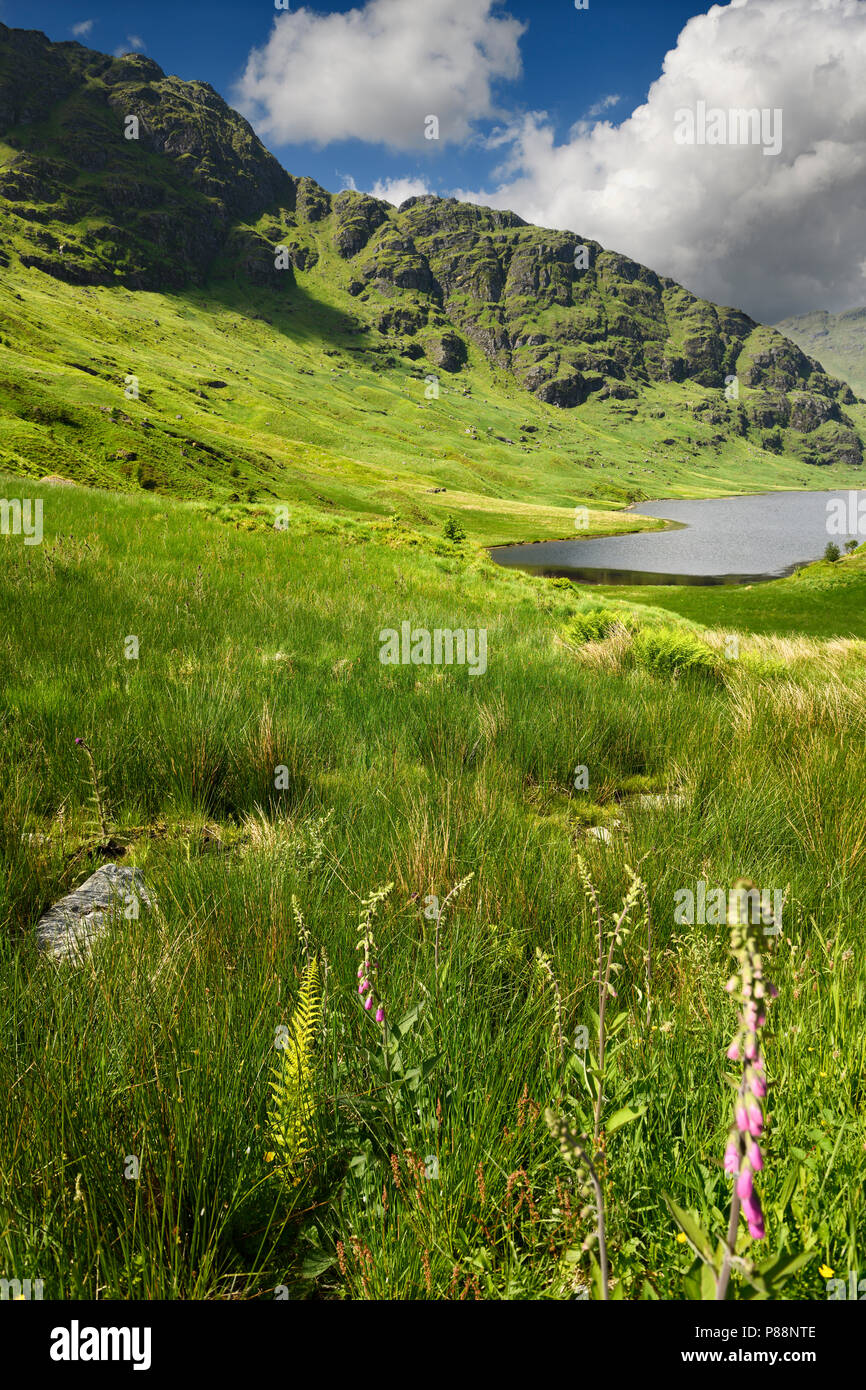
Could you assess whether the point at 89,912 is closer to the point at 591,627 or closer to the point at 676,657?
the point at 676,657

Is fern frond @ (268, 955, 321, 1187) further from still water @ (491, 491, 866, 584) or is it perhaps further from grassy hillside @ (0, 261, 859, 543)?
still water @ (491, 491, 866, 584)

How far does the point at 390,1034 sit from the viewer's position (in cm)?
202

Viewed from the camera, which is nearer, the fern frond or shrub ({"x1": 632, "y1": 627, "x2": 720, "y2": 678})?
the fern frond

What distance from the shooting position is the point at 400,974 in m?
2.41

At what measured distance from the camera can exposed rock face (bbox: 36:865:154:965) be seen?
263 cm

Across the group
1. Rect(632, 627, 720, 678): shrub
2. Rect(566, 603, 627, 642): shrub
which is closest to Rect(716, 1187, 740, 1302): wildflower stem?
Rect(632, 627, 720, 678): shrub

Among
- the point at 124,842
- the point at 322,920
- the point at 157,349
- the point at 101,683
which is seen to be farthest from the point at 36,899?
the point at 157,349

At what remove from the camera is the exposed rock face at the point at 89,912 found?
263 cm

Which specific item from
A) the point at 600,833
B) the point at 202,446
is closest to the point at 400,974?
the point at 600,833

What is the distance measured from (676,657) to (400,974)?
7.52m

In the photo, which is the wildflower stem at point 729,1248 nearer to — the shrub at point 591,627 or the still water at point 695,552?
the shrub at point 591,627

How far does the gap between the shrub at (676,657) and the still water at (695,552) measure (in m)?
59.9

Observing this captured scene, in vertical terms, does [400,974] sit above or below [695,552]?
below

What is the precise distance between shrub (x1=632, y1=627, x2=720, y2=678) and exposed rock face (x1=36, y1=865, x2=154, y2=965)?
23.5ft
